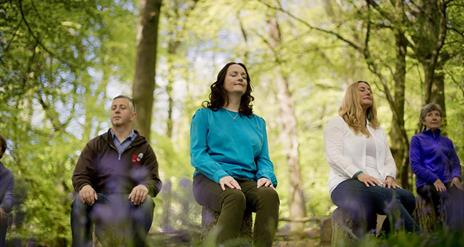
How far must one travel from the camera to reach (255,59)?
11.9 metres

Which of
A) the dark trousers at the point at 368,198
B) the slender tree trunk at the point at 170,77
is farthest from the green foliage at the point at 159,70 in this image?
the dark trousers at the point at 368,198

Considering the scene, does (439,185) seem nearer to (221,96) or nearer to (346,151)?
(346,151)

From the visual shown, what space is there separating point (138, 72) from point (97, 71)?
4042 mm

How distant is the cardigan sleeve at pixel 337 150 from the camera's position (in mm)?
4051

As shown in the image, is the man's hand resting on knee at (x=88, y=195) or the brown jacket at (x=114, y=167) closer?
the man's hand resting on knee at (x=88, y=195)

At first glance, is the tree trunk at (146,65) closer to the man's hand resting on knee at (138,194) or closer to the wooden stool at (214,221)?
the man's hand resting on knee at (138,194)

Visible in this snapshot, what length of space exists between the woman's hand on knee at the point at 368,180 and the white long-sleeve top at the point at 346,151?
11 centimetres

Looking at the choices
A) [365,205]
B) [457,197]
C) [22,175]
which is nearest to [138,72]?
[22,175]

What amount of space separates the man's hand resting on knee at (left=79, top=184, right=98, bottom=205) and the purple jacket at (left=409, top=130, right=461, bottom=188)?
276 centimetres

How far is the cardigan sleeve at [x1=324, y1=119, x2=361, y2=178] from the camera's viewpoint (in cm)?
405

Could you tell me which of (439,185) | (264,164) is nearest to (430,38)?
(439,185)

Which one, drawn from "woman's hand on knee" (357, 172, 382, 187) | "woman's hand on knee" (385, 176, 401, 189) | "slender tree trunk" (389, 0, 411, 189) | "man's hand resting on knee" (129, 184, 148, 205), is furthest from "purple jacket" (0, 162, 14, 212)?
"slender tree trunk" (389, 0, 411, 189)

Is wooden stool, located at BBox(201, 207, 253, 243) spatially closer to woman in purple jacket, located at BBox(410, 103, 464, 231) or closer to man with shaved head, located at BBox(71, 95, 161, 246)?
man with shaved head, located at BBox(71, 95, 161, 246)

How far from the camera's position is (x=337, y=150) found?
4.20 m
